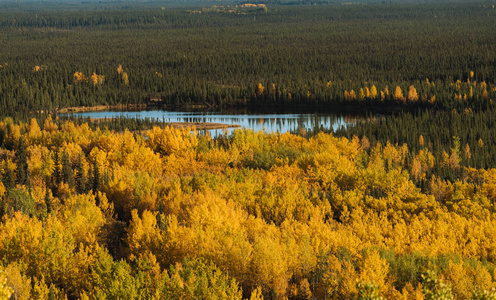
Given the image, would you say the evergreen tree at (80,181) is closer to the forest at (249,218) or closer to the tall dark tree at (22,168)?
the forest at (249,218)

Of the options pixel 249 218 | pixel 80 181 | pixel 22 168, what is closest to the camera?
pixel 249 218

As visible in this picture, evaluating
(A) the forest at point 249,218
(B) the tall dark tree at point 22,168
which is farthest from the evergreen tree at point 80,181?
(B) the tall dark tree at point 22,168

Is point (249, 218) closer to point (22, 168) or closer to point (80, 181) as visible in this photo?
point (80, 181)

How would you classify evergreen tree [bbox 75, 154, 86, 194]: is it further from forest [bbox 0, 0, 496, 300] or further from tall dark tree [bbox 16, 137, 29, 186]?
tall dark tree [bbox 16, 137, 29, 186]

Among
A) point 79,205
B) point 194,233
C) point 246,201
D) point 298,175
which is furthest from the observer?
point 298,175

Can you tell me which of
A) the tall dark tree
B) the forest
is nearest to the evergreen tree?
the forest

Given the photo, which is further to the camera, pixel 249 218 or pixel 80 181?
pixel 80 181

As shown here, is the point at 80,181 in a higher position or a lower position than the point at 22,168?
lower

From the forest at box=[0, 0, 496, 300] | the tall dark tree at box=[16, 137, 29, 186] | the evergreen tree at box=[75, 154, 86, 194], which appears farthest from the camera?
the tall dark tree at box=[16, 137, 29, 186]

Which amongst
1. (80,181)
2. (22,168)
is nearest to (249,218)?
(80,181)

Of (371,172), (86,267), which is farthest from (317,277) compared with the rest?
(371,172)

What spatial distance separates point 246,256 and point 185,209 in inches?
1187

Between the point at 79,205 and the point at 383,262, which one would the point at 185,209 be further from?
the point at 383,262

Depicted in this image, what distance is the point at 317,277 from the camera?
8181 centimetres
